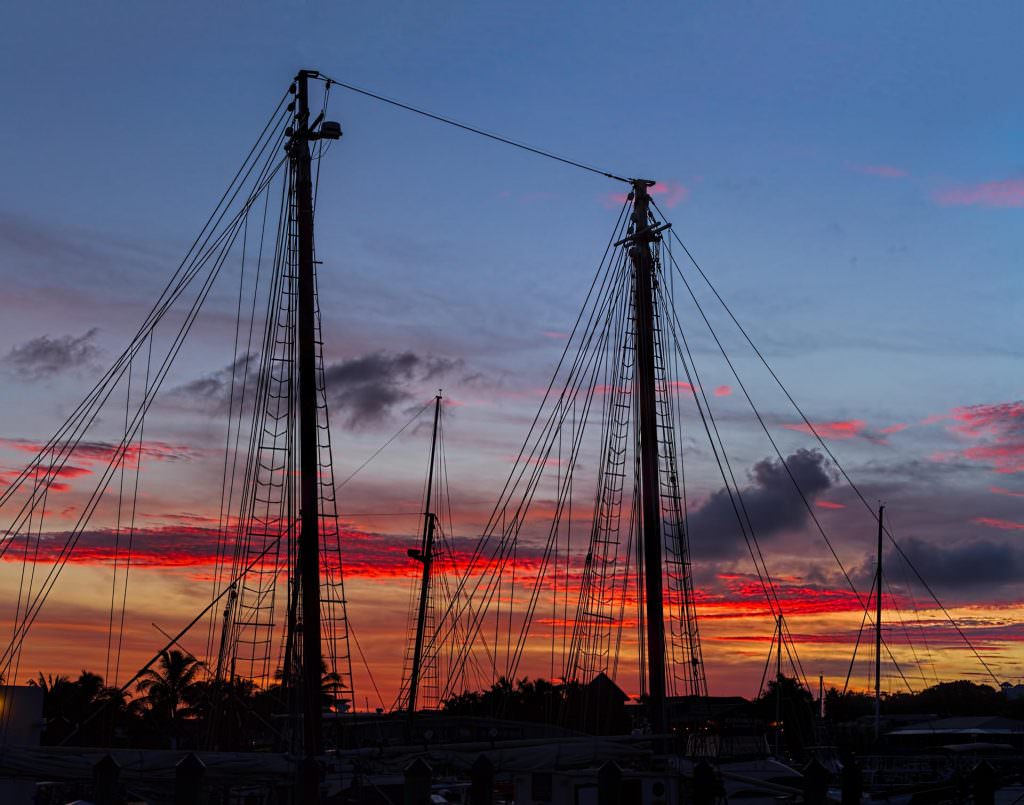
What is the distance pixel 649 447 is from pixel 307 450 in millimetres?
13686

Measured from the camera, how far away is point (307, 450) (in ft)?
120

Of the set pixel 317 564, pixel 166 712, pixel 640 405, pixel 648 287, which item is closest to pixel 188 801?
pixel 317 564

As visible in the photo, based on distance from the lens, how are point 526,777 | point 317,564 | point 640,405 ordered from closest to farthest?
point 317,564 < point 526,777 < point 640,405

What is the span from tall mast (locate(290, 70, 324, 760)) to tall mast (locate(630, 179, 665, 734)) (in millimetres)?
12170

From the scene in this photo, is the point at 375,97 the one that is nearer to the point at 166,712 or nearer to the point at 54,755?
the point at 54,755

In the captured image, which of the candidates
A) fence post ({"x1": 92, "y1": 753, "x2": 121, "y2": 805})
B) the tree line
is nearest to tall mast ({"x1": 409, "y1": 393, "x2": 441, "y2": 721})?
the tree line

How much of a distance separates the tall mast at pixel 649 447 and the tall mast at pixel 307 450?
39.9ft

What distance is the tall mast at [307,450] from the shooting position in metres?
33.9

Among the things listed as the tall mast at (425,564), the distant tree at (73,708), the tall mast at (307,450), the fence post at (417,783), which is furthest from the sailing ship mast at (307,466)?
the distant tree at (73,708)

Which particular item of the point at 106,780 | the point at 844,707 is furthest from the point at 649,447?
the point at 844,707

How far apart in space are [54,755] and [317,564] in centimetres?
889

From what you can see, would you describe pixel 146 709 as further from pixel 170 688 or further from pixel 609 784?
pixel 609 784

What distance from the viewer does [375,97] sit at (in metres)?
39.8

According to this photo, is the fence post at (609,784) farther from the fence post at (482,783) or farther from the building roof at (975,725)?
the building roof at (975,725)
